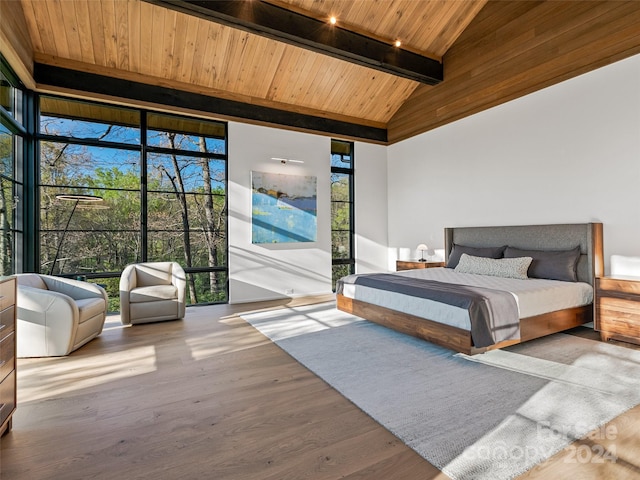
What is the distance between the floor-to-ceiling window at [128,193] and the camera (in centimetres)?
463

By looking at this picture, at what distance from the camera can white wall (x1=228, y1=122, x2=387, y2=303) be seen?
18.5ft

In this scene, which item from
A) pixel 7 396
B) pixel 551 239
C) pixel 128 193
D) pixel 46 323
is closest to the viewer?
pixel 7 396

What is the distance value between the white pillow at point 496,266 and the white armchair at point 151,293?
155 inches

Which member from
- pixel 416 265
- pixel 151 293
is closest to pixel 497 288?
pixel 416 265

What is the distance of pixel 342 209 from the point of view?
22.3 feet

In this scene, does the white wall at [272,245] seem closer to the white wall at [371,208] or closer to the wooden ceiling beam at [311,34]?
the white wall at [371,208]

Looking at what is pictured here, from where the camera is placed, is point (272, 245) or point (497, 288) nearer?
point (497, 288)

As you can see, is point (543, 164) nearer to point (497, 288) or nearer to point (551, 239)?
point (551, 239)

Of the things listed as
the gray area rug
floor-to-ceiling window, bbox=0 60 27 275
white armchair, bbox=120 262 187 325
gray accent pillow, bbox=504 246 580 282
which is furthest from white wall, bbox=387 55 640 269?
floor-to-ceiling window, bbox=0 60 27 275

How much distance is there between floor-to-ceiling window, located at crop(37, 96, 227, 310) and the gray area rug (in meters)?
2.52

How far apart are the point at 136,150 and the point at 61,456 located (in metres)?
4.42

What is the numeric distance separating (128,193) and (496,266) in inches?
211

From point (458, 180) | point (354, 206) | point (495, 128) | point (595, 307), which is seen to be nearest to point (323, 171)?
point (354, 206)

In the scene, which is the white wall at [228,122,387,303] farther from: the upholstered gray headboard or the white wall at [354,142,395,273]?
the upholstered gray headboard
